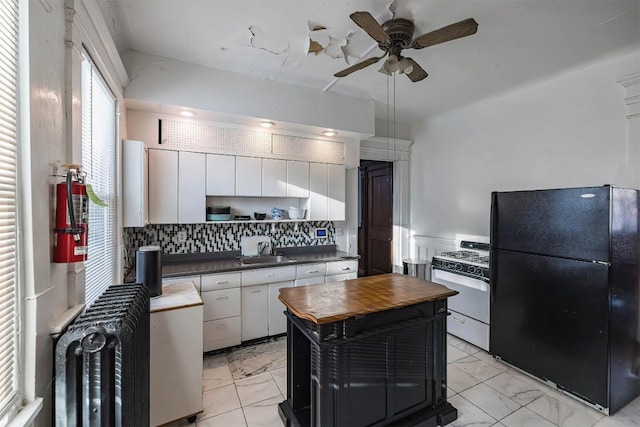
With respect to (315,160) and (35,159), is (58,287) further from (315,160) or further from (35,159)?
(315,160)

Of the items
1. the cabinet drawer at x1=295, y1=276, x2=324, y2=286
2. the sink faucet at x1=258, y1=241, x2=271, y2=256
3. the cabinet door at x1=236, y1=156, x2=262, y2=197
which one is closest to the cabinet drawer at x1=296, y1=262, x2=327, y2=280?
the cabinet drawer at x1=295, y1=276, x2=324, y2=286

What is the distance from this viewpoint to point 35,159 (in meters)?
0.98

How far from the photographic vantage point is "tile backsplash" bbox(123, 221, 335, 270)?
2.95m

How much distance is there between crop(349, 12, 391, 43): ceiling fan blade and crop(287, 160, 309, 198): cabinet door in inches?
72.7

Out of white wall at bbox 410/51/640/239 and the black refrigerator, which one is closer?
the black refrigerator

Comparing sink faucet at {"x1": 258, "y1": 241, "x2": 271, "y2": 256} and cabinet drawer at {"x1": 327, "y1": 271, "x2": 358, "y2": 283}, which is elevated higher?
sink faucet at {"x1": 258, "y1": 241, "x2": 271, "y2": 256}

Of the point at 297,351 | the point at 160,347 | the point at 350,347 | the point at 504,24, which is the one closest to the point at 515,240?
the point at 504,24

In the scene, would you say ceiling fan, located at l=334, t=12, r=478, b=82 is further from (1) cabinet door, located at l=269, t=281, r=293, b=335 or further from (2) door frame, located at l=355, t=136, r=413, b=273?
(2) door frame, located at l=355, t=136, r=413, b=273

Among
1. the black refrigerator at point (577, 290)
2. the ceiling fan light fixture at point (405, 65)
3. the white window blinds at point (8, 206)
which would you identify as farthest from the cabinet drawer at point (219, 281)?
the black refrigerator at point (577, 290)

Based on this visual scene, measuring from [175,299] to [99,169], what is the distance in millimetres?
983

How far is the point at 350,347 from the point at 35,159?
1.59 metres

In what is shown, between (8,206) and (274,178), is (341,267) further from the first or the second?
(8,206)

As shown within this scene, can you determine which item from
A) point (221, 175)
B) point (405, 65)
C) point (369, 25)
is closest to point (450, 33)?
point (405, 65)

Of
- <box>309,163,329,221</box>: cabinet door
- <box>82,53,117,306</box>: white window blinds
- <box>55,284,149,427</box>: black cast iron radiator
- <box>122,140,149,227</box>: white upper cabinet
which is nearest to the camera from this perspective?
<box>55,284,149,427</box>: black cast iron radiator
